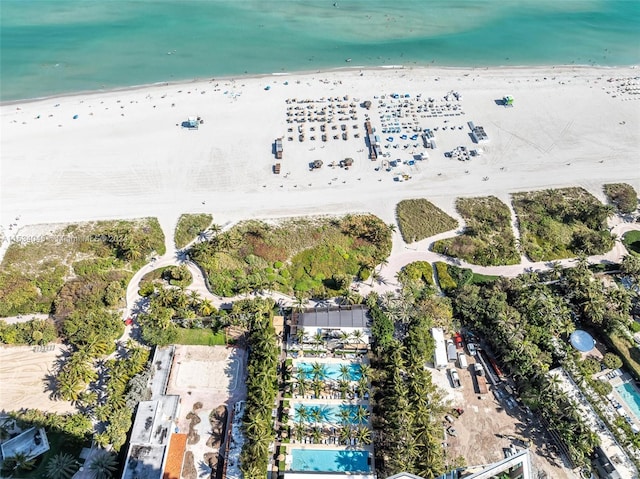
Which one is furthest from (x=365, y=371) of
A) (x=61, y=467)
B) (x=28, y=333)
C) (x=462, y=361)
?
(x=28, y=333)

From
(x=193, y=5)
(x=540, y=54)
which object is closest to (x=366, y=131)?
(x=540, y=54)

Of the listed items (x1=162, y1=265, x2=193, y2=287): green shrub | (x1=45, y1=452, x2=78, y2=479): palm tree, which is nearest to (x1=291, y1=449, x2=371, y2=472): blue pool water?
(x1=45, y1=452, x2=78, y2=479): palm tree

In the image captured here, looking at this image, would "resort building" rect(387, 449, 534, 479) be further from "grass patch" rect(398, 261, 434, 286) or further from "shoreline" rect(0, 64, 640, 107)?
"shoreline" rect(0, 64, 640, 107)

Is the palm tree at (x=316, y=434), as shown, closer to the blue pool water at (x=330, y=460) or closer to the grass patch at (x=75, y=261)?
the blue pool water at (x=330, y=460)

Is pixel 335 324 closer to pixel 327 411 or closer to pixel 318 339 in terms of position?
pixel 318 339

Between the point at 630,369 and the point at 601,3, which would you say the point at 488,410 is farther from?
the point at 601,3
